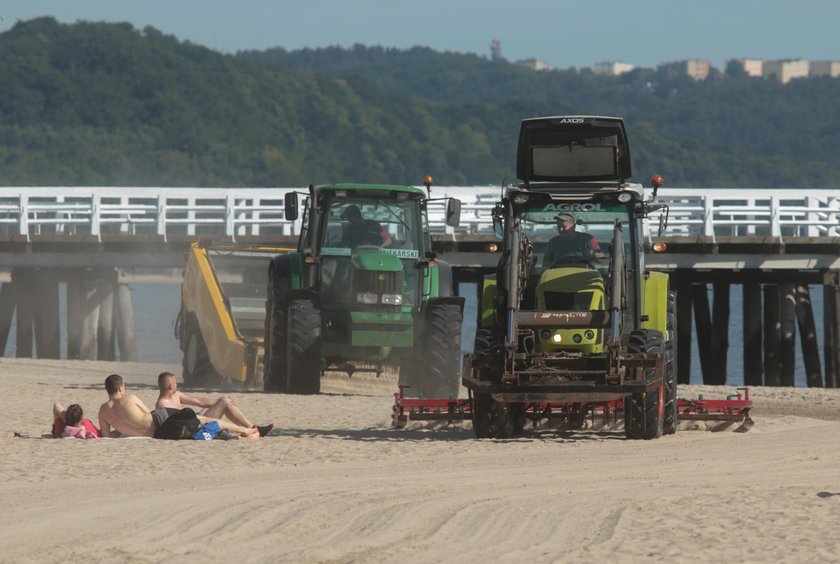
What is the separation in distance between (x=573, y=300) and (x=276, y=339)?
640 cm

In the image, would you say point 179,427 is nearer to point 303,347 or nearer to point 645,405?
point 645,405

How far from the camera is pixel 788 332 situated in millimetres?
30516

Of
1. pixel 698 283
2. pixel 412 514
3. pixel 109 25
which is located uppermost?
pixel 109 25

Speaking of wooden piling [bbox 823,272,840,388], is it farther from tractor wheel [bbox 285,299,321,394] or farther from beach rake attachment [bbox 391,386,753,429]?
beach rake attachment [bbox 391,386,753,429]

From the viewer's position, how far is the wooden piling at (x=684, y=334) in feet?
99.0

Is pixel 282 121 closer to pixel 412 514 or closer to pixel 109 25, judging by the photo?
pixel 109 25

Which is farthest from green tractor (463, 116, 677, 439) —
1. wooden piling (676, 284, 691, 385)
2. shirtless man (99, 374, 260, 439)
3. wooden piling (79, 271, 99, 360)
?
wooden piling (79, 271, 99, 360)

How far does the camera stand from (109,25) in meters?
172

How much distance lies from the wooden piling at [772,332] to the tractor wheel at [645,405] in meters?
15.7

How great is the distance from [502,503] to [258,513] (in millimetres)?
1616

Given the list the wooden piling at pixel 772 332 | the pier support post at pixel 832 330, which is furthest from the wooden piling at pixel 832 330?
the wooden piling at pixel 772 332

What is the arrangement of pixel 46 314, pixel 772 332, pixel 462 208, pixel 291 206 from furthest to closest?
pixel 46 314 < pixel 462 208 < pixel 772 332 < pixel 291 206

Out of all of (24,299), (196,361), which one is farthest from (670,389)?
(24,299)

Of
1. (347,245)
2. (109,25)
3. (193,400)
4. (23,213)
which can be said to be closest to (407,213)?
(347,245)
